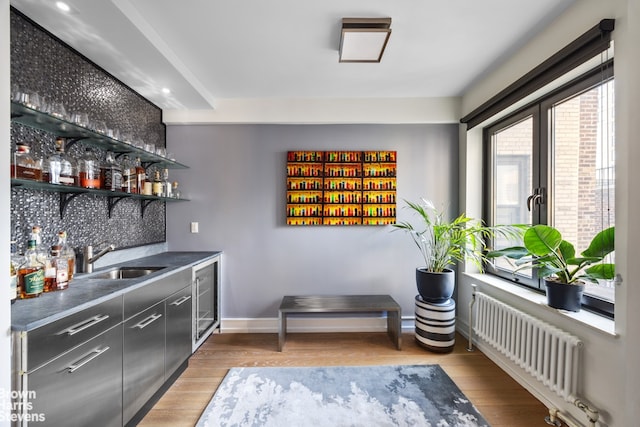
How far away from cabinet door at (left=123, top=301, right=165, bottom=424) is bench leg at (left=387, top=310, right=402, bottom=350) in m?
1.99

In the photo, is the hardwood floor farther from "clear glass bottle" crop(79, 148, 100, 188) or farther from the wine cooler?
"clear glass bottle" crop(79, 148, 100, 188)

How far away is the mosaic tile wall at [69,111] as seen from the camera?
5.18 ft

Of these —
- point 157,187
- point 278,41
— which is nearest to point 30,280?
point 157,187

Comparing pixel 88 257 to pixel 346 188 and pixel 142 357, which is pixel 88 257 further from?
pixel 346 188

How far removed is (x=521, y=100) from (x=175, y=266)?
306cm

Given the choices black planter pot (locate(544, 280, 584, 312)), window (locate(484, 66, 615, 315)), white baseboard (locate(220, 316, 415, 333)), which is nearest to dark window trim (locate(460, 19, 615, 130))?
window (locate(484, 66, 615, 315))

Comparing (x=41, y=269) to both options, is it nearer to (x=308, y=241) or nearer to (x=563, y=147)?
(x=308, y=241)

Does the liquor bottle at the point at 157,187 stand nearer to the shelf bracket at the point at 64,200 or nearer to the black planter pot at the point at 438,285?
the shelf bracket at the point at 64,200

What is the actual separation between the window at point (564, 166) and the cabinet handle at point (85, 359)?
2.85 m

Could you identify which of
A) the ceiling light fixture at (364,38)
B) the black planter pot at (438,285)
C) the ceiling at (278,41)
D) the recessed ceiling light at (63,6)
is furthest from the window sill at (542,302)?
the recessed ceiling light at (63,6)

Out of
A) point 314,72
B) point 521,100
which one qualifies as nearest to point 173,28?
point 314,72

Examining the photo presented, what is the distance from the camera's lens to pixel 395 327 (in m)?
2.72

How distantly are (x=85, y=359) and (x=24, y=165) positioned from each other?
1.05 metres

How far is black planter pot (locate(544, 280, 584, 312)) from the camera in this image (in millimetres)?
1709
